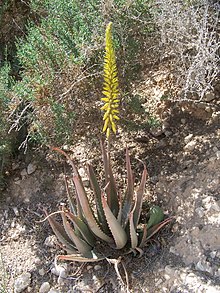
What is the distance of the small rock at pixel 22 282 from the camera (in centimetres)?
304

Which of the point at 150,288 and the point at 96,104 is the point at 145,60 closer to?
the point at 96,104

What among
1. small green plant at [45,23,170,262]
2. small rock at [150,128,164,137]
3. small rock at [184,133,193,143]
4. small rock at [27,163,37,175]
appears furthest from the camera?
small rock at [27,163,37,175]

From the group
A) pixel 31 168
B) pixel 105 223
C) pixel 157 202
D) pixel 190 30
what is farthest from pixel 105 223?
pixel 190 30

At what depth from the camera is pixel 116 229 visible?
2.69 m

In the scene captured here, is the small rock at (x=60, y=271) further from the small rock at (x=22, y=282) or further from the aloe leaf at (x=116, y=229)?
the aloe leaf at (x=116, y=229)

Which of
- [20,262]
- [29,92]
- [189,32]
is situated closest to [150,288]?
[20,262]

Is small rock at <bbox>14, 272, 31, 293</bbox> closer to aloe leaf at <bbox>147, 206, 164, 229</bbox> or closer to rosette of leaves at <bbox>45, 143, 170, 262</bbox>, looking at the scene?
rosette of leaves at <bbox>45, 143, 170, 262</bbox>

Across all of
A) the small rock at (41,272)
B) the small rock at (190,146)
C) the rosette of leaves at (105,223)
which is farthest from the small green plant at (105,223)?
the small rock at (190,146)

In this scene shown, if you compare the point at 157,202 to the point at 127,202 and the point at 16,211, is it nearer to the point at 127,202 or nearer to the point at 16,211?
the point at 127,202

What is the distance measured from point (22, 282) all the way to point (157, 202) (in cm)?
99

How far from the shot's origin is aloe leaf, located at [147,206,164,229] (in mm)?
2865

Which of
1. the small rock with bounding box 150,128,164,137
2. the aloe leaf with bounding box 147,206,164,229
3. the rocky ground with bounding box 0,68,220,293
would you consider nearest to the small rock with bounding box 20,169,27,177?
the rocky ground with bounding box 0,68,220,293

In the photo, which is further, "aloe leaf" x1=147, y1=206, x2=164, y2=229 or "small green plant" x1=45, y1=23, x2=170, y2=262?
"aloe leaf" x1=147, y1=206, x2=164, y2=229

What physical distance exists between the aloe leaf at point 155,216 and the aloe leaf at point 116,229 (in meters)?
0.18
